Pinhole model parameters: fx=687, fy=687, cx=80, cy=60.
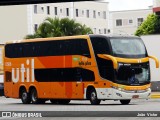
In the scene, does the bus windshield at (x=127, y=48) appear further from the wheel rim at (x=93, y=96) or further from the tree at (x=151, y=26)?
the tree at (x=151, y=26)

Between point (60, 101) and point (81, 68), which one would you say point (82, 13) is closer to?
point (60, 101)

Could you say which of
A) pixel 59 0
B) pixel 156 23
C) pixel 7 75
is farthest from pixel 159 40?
pixel 59 0

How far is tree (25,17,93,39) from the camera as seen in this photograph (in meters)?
51.2

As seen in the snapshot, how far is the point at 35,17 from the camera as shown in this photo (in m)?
64.7

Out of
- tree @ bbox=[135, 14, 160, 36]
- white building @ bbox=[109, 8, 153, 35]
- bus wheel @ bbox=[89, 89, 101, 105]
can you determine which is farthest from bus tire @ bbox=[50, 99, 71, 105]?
→ white building @ bbox=[109, 8, 153, 35]

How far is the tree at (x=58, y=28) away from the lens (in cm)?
5119

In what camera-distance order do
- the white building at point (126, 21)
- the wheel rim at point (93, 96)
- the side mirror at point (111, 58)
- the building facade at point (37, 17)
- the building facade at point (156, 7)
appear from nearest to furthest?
the side mirror at point (111, 58)
the wheel rim at point (93, 96)
the building facade at point (156, 7)
the building facade at point (37, 17)
the white building at point (126, 21)

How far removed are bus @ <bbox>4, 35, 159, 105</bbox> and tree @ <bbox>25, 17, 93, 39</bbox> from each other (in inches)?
755

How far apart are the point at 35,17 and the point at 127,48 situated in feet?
121

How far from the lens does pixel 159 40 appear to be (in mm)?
40500

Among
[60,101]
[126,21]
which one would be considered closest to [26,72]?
[60,101]

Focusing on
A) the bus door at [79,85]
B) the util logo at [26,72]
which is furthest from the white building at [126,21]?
the bus door at [79,85]

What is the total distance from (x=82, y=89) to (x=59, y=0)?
18.3 metres

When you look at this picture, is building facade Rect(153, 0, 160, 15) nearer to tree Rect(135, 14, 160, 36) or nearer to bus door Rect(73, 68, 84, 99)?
tree Rect(135, 14, 160, 36)
